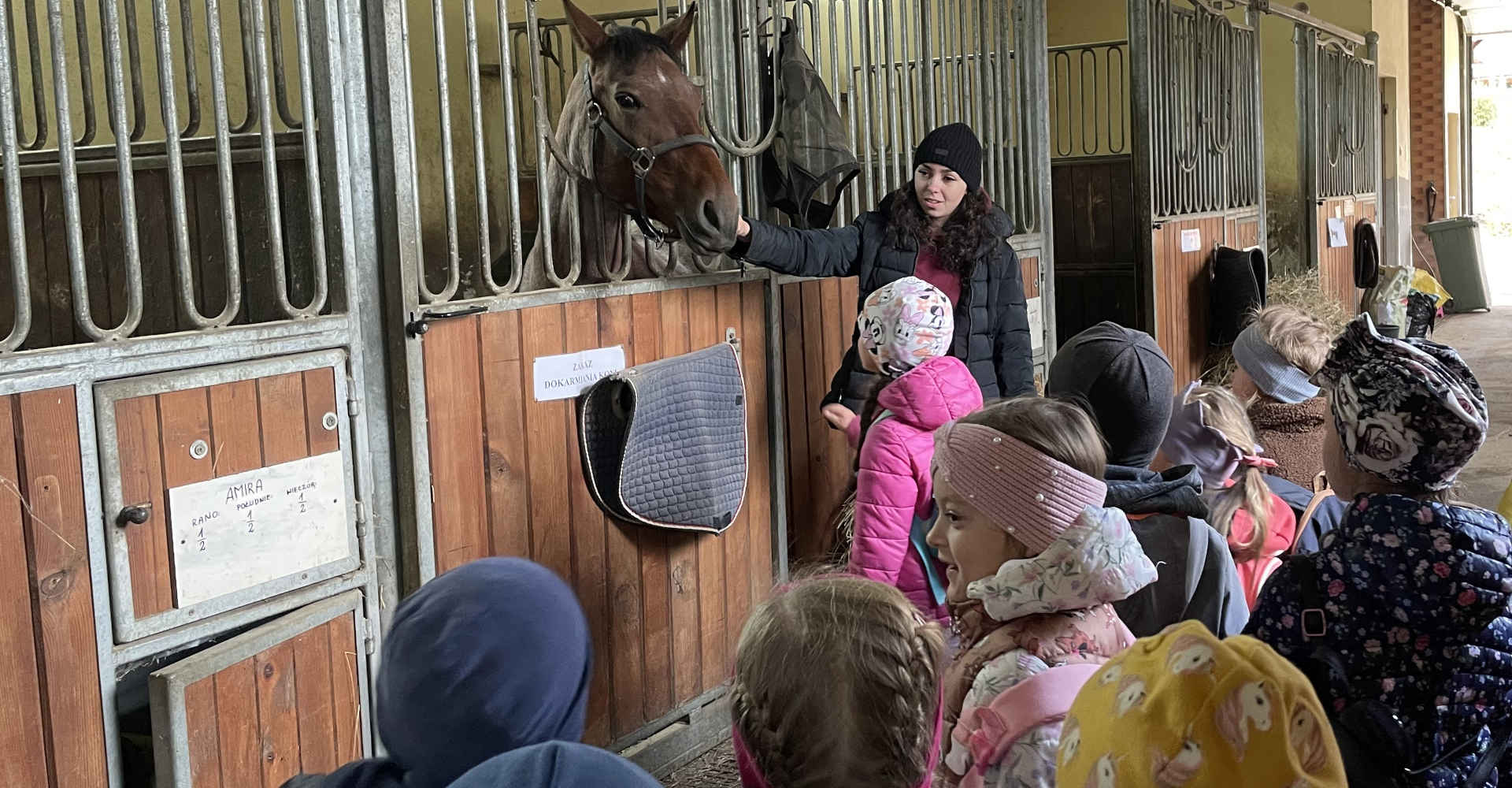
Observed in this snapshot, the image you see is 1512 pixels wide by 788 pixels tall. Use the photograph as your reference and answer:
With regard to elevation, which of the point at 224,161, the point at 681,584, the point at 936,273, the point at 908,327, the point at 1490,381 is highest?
the point at 224,161

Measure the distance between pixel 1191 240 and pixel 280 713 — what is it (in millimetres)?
5216

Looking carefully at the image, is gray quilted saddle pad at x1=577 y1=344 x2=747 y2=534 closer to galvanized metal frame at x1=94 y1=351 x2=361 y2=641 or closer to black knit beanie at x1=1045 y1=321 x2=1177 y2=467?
galvanized metal frame at x1=94 y1=351 x2=361 y2=641

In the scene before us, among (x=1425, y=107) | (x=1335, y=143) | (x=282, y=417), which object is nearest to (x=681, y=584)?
(x=282, y=417)

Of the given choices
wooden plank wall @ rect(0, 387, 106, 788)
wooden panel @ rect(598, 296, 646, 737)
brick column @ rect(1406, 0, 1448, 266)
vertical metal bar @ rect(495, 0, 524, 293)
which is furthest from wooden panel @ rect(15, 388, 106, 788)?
brick column @ rect(1406, 0, 1448, 266)

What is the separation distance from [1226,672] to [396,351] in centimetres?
183

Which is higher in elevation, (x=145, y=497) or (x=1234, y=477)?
(x=145, y=497)

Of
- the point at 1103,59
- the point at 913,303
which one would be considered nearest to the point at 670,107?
the point at 913,303

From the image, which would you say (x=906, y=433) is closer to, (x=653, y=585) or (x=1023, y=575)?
(x=653, y=585)

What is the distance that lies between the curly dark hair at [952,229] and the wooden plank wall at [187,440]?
1.70m

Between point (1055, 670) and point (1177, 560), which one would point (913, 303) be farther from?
point (1055, 670)

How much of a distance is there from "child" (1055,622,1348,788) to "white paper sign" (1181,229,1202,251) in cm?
566

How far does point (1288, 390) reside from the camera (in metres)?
3.12

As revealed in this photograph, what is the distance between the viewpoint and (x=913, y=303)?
272 centimetres

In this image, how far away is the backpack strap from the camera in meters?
1.47
